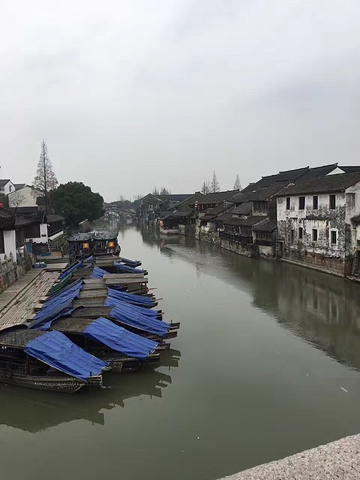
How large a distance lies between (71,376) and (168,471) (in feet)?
13.4

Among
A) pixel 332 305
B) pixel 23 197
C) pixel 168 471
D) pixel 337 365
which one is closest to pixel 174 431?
pixel 168 471

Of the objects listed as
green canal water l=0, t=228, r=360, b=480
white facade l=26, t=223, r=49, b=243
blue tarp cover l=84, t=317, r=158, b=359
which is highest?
white facade l=26, t=223, r=49, b=243

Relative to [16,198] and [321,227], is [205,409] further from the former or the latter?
[16,198]

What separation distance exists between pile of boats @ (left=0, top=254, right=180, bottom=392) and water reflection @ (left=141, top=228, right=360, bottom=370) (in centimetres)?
660

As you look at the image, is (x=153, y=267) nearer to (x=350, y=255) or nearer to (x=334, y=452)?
(x=350, y=255)

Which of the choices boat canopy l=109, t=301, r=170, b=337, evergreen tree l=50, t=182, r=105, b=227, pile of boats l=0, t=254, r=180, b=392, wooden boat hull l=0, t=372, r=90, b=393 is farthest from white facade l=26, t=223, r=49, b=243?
wooden boat hull l=0, t=372, r=90, b=393

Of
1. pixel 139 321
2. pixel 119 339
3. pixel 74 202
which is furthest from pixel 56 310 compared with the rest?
pixel 74 202

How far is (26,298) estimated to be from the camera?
20141mm

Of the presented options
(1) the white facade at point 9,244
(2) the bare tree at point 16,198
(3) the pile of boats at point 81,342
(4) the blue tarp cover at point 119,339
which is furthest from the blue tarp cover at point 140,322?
(2) the bare tree at point 16,198

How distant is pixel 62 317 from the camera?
569 inches

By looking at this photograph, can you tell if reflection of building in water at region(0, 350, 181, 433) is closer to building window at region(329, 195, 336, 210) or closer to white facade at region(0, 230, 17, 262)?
white facade at region(0, 230, 17, 262)

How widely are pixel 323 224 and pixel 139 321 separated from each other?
19.5m

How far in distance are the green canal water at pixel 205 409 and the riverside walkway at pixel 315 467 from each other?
980mm

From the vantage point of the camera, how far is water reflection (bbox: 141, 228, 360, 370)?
16.3 m
